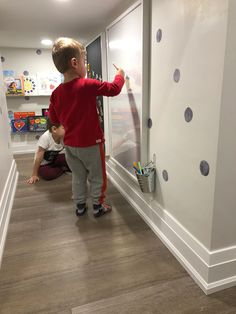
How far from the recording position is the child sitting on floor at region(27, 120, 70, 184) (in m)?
2.63

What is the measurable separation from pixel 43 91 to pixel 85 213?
96.7 inches

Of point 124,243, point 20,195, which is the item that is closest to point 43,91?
point 20,195

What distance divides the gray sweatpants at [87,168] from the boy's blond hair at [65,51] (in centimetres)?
55

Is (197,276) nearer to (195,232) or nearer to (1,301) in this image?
(195,232)

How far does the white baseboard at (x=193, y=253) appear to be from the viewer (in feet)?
3.87

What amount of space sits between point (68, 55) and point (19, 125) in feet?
8.10

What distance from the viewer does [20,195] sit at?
2.31m

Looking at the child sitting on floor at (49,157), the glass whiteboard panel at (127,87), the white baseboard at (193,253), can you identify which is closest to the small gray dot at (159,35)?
the glass whiteboard panel at (127,87)

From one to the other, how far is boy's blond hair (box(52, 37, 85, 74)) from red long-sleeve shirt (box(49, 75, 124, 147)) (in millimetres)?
119

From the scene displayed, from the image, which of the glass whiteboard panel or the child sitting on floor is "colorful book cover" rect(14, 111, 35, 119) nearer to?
the child sitting on floor

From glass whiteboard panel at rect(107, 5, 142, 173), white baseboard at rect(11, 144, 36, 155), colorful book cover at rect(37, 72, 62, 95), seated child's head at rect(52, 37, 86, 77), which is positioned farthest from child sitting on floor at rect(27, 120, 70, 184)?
colorful book cover at rect(37, 72, 62, 95)

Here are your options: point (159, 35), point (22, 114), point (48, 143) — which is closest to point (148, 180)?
point (159, 35)

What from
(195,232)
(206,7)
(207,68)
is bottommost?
(195,232)

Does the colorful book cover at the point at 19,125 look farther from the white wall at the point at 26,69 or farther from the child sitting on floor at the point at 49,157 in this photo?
the child sitting on floor at the point at 49,157
